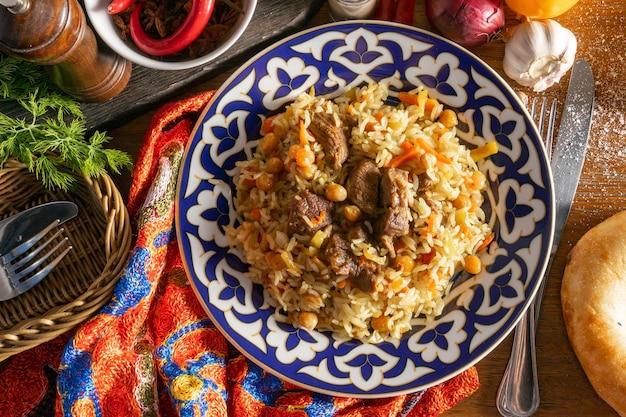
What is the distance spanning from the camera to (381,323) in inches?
131

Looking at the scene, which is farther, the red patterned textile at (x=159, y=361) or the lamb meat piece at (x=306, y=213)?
the red patterned textile at (x=159, y=361)

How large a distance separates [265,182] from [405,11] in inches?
52.3

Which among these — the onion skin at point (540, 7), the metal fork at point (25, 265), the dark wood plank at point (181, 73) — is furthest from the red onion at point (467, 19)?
the metal fork at point (25, 265)

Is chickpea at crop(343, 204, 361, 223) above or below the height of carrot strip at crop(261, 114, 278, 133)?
below

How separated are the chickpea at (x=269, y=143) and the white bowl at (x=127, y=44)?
507 mm

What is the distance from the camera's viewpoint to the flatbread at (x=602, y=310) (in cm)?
335

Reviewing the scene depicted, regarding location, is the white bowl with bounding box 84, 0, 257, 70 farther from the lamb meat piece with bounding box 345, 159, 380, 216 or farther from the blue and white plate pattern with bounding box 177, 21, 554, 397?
the lamb meat piece with bounding box 345, 159, 380, 216

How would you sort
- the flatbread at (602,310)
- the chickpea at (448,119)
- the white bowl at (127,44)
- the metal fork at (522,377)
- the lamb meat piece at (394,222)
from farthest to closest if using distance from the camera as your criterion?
the metal fork at (522,377)
the chickpea at (448,119)
the flatbread at (602,310)
the white bowl at (127,44)
the lamb meat piece at (394,222)

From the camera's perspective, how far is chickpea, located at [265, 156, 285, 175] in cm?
338

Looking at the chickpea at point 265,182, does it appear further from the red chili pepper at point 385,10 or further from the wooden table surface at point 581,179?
the red chili pepper at point 385,10

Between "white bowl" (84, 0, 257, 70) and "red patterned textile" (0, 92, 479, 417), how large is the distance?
0.32 meters

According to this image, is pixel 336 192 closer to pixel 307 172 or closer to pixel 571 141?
pixel 307 172

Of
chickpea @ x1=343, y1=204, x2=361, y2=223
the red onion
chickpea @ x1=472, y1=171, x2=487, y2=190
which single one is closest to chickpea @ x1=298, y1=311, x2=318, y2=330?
chickpea @ x1=343, y1=204, x2=361, y2=223

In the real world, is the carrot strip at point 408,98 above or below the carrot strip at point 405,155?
above
